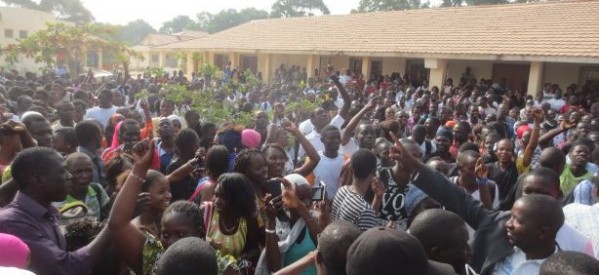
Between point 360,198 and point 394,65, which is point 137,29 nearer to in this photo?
point 394,65

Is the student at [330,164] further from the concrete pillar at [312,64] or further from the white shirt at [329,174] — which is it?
the concrete pillar at [312,64]

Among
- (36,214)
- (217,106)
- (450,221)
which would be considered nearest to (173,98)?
(217,106)

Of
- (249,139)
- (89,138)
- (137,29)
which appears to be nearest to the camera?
(89,138)

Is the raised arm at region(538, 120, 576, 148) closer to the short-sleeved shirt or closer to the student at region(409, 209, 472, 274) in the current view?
the student at region(409, 209, 472, 274)

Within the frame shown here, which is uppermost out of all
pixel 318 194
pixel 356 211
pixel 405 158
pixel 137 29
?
pixel 137 29

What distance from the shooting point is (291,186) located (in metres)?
3.15

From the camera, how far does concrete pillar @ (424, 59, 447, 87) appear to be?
15.0 meters

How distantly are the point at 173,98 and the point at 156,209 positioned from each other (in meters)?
4.97

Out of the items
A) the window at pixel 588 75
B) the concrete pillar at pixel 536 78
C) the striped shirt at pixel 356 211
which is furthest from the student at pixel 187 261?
the window at pixel 588 75

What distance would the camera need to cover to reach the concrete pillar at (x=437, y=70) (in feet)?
49.3

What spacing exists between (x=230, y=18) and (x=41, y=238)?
258ft

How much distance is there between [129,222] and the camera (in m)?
2.56

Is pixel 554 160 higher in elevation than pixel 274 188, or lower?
higher

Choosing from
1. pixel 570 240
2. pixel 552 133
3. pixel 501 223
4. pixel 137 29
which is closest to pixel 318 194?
pixel 501 223
